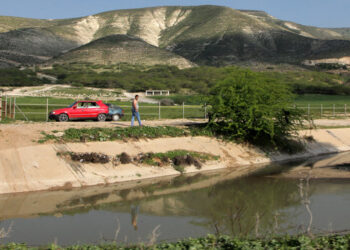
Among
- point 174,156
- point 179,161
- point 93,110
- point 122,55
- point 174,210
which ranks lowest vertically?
point 174,210

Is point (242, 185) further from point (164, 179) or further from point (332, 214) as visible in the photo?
point (332, 214)

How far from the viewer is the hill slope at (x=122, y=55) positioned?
579ft

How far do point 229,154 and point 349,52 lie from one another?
171920mm

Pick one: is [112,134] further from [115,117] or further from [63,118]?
[115,117]

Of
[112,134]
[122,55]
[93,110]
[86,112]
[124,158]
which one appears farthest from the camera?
[122,55]

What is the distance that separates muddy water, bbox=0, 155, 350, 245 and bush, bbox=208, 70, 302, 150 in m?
7.47

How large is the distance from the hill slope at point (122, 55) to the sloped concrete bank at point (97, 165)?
147911 mm

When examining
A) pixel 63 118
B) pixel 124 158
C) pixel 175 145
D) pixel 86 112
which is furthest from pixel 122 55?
pixel 124 158

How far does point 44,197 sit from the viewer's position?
17.9 m

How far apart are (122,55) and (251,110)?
159m

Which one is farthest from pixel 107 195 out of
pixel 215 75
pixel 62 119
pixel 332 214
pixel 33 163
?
pixel 215 75

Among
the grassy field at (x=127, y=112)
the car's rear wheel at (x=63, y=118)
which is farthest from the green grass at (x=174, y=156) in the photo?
the car's rear wheel at (x=63, y=118)

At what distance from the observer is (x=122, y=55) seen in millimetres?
183500

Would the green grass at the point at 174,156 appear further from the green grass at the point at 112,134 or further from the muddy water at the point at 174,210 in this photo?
the green grass at the point at 112,134
